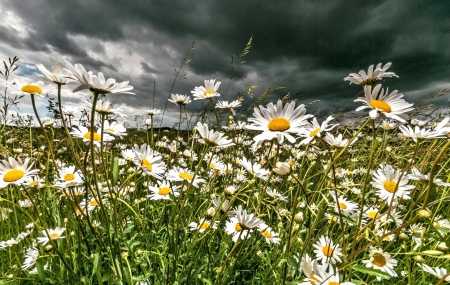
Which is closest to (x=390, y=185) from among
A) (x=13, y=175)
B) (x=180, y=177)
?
(x=180, y=177)

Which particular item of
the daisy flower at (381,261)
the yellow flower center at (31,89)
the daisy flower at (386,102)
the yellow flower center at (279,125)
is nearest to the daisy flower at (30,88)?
the yellow flower center at (31,89)

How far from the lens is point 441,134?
99cm

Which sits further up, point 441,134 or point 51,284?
point 441,134

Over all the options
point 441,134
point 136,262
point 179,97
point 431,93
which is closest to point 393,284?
point 441,134

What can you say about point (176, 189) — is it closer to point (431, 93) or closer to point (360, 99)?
point (360, 99)

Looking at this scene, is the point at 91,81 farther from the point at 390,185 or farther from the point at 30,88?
the point at 390,185

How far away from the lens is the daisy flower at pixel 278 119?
995mm

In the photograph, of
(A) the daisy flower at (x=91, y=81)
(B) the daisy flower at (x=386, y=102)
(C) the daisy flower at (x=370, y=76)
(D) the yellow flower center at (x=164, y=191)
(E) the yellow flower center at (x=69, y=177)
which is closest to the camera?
(A) the daisy flower at (x=91, y=81)

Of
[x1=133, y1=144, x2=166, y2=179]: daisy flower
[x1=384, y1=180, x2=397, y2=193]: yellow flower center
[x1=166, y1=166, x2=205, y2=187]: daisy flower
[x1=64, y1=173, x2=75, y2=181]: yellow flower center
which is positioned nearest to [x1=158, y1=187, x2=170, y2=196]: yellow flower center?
[x1=166, y1=166, x2=205, y2=187]: daisy flower

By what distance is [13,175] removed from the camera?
124 cm

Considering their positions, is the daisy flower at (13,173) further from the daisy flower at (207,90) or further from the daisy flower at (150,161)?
the daisy flower at (207,90)

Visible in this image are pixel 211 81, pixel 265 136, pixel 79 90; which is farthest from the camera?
pixel 211 81

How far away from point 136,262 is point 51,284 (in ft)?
1.45

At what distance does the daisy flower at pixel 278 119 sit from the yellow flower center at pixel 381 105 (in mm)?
248
